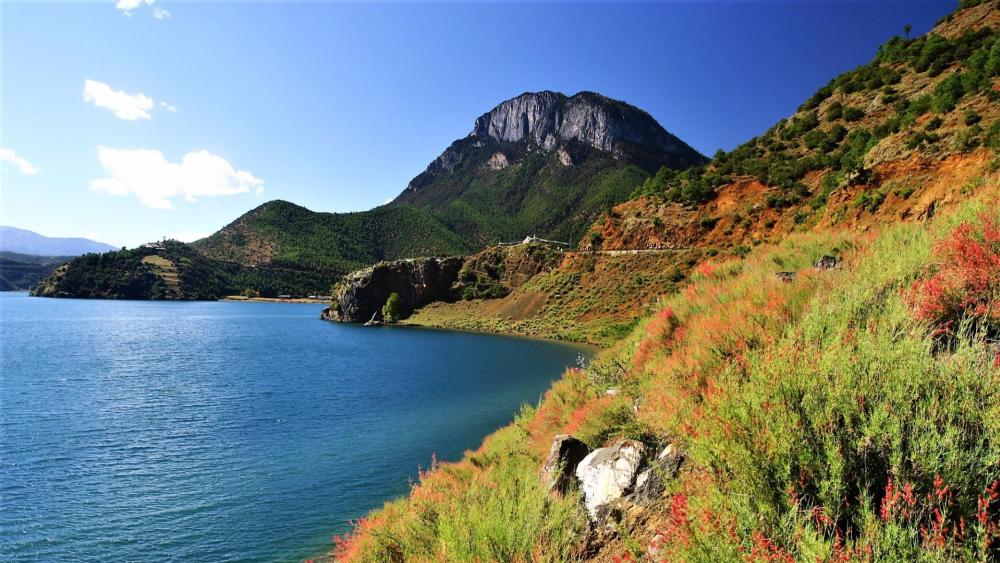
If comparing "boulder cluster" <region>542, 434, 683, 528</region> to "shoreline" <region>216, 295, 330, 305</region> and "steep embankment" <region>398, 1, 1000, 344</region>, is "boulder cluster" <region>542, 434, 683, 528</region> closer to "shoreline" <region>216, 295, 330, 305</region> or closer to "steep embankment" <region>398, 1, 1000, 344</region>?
"steep embankment" <region>398, 1, 1000, 344</region>

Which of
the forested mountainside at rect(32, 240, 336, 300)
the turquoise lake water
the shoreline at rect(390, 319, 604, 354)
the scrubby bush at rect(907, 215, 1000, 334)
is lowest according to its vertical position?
the turquoise lake water

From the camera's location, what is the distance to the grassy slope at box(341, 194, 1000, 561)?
2.72 meters

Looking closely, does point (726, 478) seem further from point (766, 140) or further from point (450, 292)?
point (450, 292)

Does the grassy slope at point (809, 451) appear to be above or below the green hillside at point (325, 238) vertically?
below

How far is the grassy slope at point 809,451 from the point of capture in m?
2.72

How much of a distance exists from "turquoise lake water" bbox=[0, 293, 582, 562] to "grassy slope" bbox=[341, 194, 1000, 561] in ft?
25.1

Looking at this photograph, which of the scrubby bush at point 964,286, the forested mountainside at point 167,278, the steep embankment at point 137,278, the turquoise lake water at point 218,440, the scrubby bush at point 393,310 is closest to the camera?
the scrubby bush at point 964,286

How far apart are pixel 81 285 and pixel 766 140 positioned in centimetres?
18399

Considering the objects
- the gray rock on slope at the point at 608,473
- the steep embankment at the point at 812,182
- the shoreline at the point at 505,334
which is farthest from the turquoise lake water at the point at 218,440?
the steep embankment at the point at 812,182

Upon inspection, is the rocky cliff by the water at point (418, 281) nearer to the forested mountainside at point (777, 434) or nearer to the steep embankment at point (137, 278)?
the forested mountainside at point (777, 434)

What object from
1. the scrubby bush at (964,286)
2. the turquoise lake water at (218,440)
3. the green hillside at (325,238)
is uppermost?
the green hillside at (325,238)

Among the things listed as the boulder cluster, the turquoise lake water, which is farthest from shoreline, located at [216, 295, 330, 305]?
the boulder cluster

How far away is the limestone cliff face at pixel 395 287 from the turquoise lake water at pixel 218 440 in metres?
46.2

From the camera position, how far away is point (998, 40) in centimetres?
3319
